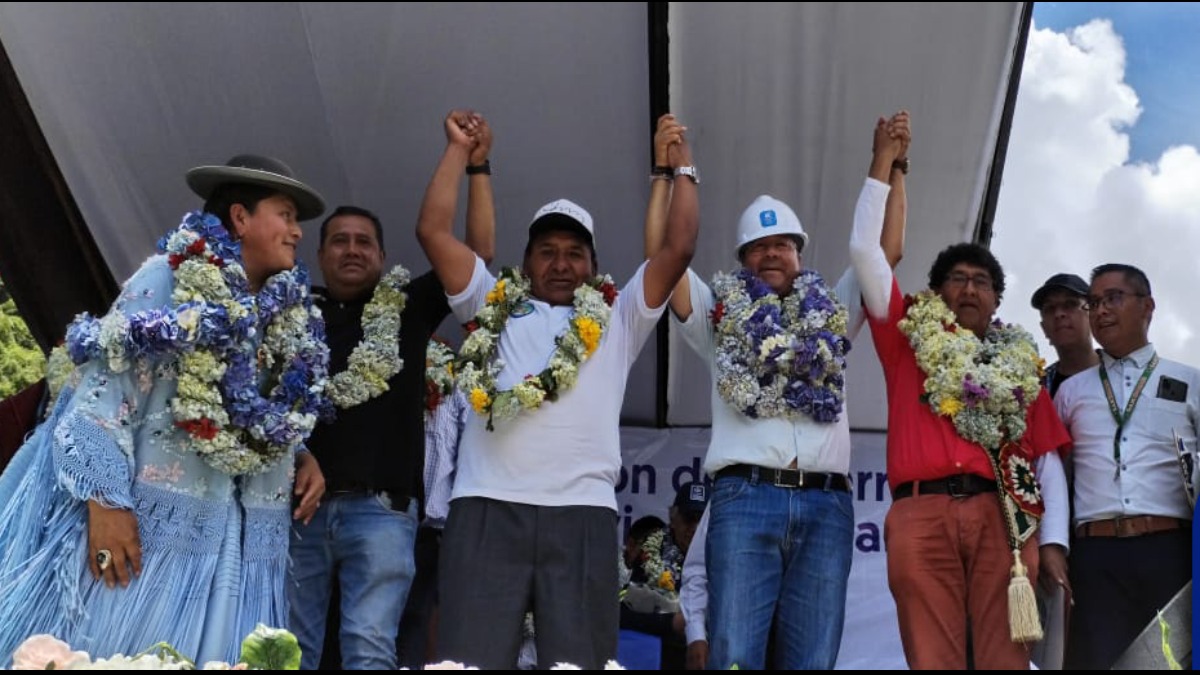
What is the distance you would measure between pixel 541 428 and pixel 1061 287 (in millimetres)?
2062

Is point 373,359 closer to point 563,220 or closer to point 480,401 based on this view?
point 480,401

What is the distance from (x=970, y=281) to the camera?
3.33 metres

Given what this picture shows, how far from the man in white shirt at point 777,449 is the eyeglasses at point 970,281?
0.27 m

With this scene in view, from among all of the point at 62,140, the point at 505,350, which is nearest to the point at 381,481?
the point at 505,350

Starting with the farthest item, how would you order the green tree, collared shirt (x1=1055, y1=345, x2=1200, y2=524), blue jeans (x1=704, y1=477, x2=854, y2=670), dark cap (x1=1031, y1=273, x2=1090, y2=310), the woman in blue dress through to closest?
the green tree, dark cap (x1=1031, y1=273, x2=1090, y2=310), collared shirt (x1=1055, y1=345, x2=1200, y2=524), blue jeans (x1=704, y1=477, x2=854, y2=670), the woman in blue dress

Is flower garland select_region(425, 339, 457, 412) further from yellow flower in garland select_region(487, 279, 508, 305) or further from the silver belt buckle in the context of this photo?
the silver belt buckle

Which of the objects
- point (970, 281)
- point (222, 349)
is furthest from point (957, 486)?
point (222, 349)

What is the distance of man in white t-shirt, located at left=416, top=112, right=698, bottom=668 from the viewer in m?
2.63

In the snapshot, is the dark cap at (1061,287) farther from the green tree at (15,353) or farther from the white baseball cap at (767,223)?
the green tree at (15,353)

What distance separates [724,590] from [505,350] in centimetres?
87

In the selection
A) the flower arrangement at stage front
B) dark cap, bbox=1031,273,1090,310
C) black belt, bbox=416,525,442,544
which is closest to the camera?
black belt, bbox=416,525,442,544

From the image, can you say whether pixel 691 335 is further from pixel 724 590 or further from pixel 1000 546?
pixel 1000 546

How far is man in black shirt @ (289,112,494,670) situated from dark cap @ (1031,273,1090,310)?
2.01 m

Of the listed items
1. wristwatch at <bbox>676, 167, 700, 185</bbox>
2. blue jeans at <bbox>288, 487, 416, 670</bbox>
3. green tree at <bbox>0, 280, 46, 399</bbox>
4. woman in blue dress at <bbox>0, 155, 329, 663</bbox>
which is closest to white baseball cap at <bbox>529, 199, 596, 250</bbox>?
wristwatch at <bbox>676, 167, 700, 185</bbox>
